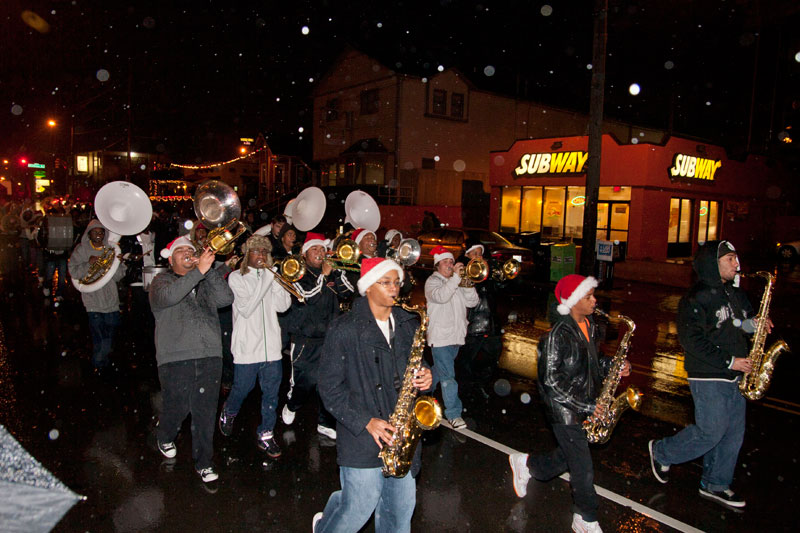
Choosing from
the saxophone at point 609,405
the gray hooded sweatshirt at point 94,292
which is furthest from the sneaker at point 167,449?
the saxophone at point 609,405

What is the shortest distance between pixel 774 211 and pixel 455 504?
30.4 meters

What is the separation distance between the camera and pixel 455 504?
4.09 m

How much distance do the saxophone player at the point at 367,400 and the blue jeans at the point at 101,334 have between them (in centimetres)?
524

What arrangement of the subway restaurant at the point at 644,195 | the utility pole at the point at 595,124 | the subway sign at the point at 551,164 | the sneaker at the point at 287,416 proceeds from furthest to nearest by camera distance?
1. the subway sign at the point at 551,164
2. the subway restaurant at the point at 644,195
3. the utility pole at the point at 595,124
4. the sneaker at the point at 287,416

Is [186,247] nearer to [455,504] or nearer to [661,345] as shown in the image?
[455,504]

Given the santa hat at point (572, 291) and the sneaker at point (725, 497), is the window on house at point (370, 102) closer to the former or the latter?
the santa hat at point (572, 291)

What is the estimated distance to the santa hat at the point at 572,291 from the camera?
147 inches

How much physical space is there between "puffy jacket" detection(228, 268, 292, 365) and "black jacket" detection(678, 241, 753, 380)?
11.4ft

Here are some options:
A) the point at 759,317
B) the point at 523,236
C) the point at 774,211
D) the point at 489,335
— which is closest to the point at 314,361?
the point at 489,335

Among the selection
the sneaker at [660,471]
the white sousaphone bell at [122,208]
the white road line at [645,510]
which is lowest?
the white road line at [645,510]

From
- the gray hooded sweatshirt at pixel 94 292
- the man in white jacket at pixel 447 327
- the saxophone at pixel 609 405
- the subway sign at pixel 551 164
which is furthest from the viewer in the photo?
the subway sign at pixel 551 164

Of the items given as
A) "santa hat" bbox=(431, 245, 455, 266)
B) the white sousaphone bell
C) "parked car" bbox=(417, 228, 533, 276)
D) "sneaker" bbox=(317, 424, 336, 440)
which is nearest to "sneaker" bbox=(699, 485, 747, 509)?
"santa hat" bbox=(431, 245, 455, 266)

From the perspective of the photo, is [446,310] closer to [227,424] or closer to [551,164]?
[227,424]

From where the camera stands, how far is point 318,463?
472 cm
